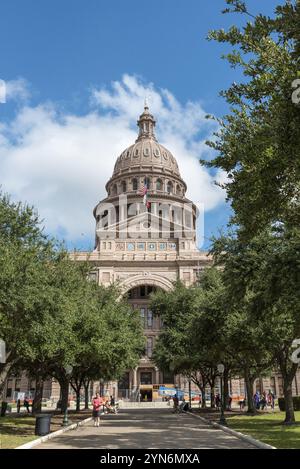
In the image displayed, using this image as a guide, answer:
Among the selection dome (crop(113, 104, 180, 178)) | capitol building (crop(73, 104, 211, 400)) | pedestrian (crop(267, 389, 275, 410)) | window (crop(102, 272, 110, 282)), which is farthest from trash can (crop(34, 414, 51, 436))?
dome (crop(113, 104, 180, 178))

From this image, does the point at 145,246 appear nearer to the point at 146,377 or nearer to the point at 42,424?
the point at 146,377

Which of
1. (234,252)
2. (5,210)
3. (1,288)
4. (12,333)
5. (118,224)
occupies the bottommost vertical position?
(12,333)

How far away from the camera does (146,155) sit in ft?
368

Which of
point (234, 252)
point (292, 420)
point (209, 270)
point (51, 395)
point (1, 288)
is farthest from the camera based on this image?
point (51, 395)

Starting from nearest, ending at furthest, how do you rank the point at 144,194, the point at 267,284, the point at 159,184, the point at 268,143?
the point at 268,143 → the point at 267,284 → the point at 144,194 → the point at 159,184

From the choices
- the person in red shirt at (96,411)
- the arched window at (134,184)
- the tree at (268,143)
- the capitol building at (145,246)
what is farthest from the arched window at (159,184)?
the tree at (268,143)

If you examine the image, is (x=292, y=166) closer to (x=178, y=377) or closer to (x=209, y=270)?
(x=209, y=270)

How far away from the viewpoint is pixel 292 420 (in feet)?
84.3

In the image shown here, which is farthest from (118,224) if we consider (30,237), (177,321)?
(30,237)

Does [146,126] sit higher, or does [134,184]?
[146,126]

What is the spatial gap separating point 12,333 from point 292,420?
1505 cm

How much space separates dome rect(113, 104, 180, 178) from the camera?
111 metres

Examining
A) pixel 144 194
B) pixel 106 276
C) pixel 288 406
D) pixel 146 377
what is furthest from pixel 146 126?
pixel 288 406

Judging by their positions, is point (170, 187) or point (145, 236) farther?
point (170, 187)
